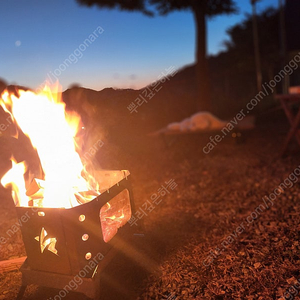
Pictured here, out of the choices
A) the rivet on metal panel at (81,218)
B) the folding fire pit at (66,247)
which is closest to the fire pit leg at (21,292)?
the folding fire pit at (66,247)

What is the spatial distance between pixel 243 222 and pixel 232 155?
2.97 metres

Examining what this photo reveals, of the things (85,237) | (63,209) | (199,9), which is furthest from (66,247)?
(199,9)

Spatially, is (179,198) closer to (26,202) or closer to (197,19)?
(26,202)

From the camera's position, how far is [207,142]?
7035 mm

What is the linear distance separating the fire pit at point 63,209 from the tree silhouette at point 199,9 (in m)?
6.75

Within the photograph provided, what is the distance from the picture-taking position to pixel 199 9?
8.92 metres

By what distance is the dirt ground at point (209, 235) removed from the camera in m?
2.36

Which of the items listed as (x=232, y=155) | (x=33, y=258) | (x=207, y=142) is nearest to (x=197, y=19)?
(x=207, y=142)

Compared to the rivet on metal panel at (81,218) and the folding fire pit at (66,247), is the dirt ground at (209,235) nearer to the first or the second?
the folding fire pit at (66,247)

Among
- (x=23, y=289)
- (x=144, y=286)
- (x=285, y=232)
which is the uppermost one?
(x=23, y=289)

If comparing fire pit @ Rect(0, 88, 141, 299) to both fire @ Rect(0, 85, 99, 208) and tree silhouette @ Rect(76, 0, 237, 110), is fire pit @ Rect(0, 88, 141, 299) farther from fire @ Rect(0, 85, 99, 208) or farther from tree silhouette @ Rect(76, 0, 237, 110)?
tree silhouette @ Rect(76, 0, 237, 110)

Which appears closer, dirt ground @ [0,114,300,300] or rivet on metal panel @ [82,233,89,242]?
rivet on metal panel @ [82,233,89,242]

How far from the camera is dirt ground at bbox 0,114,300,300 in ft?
7.74

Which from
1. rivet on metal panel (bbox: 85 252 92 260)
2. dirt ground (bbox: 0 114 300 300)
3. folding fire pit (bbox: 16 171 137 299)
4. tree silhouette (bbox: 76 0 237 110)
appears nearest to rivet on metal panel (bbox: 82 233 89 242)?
folding fire pit (bbox: 16 171 137 299)
